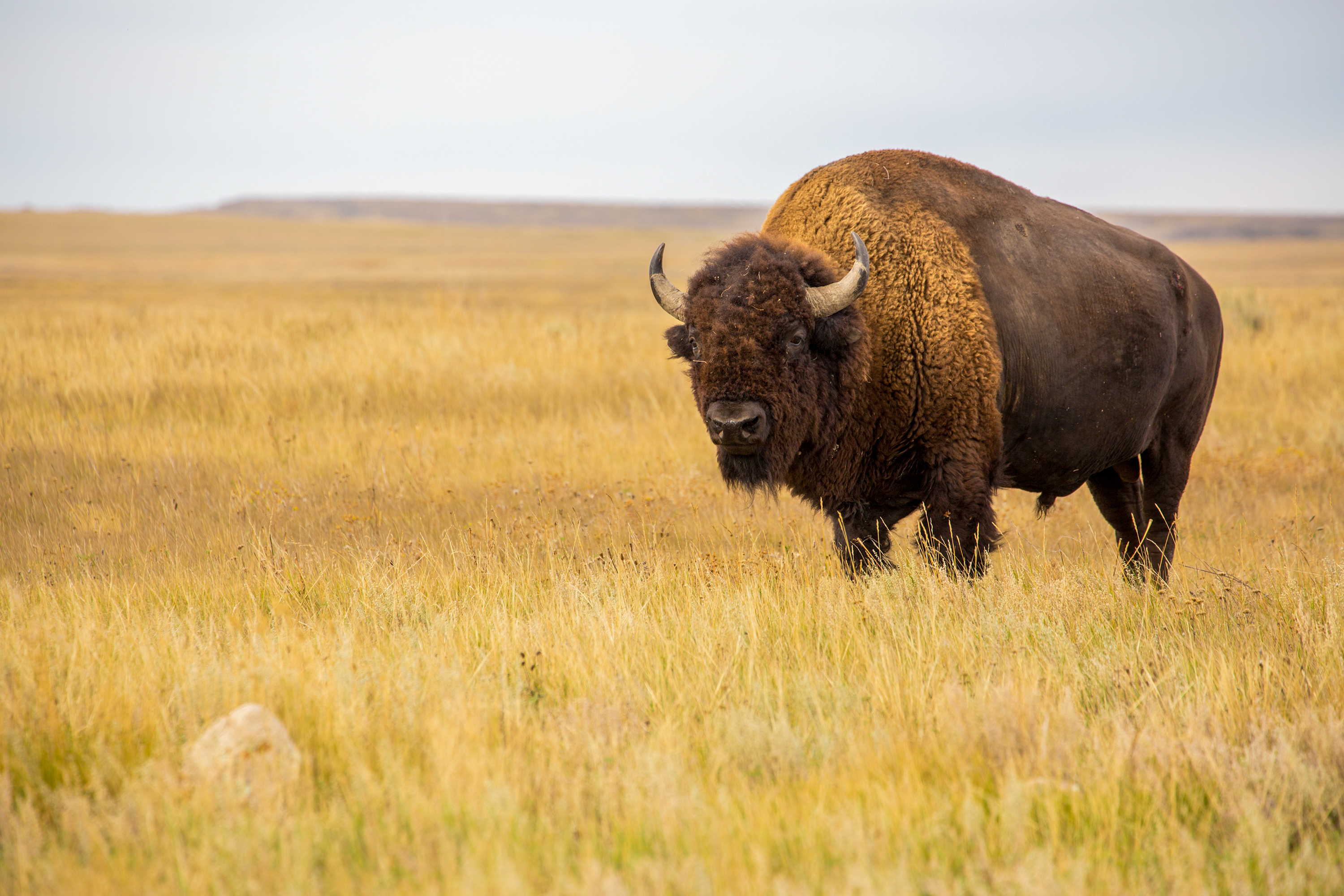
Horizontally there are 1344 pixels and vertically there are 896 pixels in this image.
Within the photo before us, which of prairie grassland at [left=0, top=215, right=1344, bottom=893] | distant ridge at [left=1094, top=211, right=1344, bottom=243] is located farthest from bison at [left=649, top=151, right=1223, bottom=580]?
distant ridge at [left=1094, top=211, right=1344, bottom=243]

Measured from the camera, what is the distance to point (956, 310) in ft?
17.6

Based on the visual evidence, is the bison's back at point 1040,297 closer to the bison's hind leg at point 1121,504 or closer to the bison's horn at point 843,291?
the bison's horn at point 843,291

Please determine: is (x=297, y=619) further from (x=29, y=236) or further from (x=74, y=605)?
(x=29, y=236)

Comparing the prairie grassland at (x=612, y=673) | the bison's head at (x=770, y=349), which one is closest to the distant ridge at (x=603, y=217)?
the prairie grassland at (x=612, y=673)

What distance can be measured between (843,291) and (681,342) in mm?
891

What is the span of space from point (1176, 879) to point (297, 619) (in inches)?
151

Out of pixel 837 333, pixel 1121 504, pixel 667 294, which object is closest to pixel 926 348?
pixel 837 333

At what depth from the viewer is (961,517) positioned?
5293 mm

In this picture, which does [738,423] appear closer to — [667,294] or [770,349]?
[770,349]

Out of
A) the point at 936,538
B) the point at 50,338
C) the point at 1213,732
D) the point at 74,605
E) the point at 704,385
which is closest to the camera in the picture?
the point at 1213,732

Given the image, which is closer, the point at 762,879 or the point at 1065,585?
the point at 762,879

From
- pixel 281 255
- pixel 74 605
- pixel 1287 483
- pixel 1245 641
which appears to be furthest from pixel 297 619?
pixel 281 255

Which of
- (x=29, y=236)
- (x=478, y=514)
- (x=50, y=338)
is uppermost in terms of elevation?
(x=29, y=236)

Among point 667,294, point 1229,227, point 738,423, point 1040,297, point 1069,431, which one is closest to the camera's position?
point 738,423
